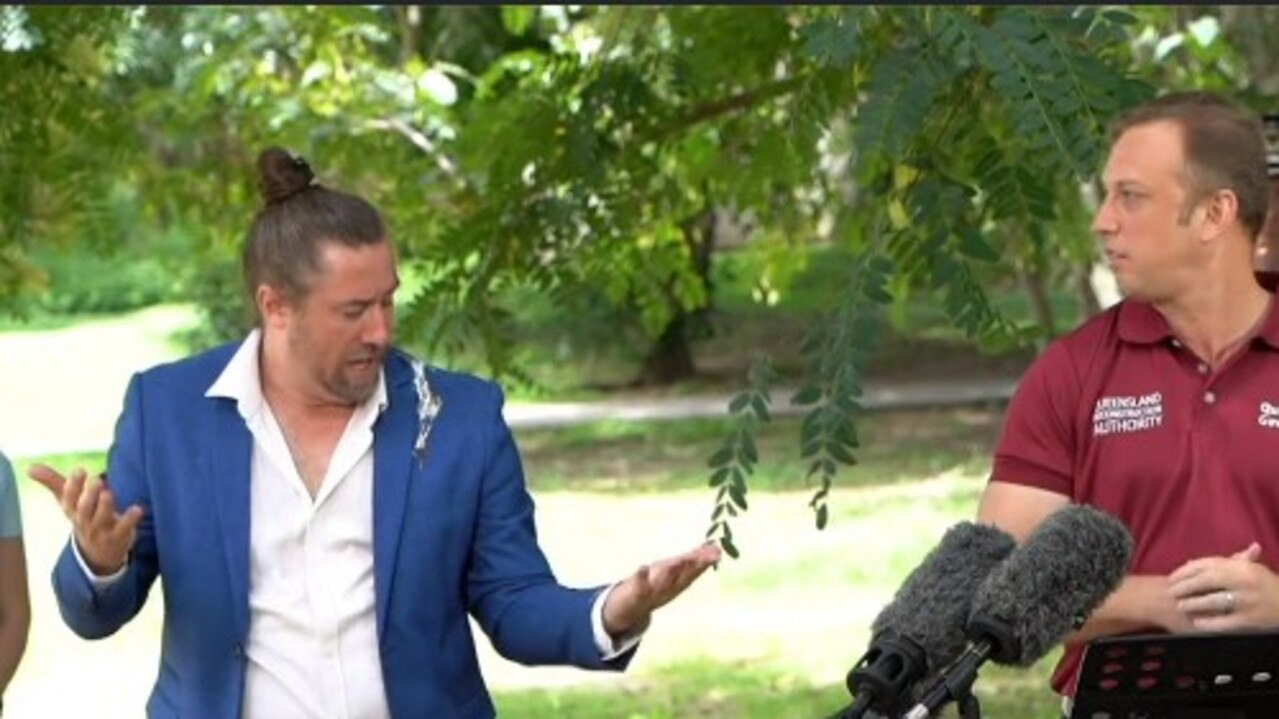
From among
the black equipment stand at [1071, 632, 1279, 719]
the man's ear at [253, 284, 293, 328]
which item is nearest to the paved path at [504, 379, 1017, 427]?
the man's ear at [253, 284, 293, 328]

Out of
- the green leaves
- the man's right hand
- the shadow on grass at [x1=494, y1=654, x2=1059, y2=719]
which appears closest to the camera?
the man's right hand

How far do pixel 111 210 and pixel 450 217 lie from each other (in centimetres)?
102

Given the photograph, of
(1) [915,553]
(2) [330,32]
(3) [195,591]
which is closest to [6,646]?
(3) [195,591]

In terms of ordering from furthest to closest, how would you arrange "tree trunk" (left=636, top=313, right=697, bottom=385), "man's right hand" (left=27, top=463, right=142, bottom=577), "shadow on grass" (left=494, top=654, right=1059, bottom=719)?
"tree trunk" (left=636, top=313, right=697, bottom=385)
"shadow on grass" (left=494, top=654, right=1059, bottom=719)
"man's right hand" (left=27, top=463, right=142, bottom=577)

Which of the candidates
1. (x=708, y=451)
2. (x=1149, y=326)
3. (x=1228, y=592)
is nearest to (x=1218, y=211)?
(x=1149, y=326)

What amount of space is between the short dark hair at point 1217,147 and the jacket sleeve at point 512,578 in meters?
1.16

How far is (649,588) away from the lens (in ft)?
15.3

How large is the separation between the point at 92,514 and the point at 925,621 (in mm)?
1399

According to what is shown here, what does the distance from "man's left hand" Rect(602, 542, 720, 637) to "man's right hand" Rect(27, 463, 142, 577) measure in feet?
2.54

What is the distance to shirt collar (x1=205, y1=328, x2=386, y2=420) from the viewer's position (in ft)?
16.1

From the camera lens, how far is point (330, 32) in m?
10.6

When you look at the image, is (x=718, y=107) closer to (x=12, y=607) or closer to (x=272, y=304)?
(x=272, y=304)

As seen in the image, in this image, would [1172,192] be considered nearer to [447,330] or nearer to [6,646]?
[6,646]

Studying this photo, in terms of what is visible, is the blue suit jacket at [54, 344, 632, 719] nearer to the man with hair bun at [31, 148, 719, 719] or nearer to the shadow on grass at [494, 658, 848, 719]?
the man with hair bun at [31, 148, 719, 719]
